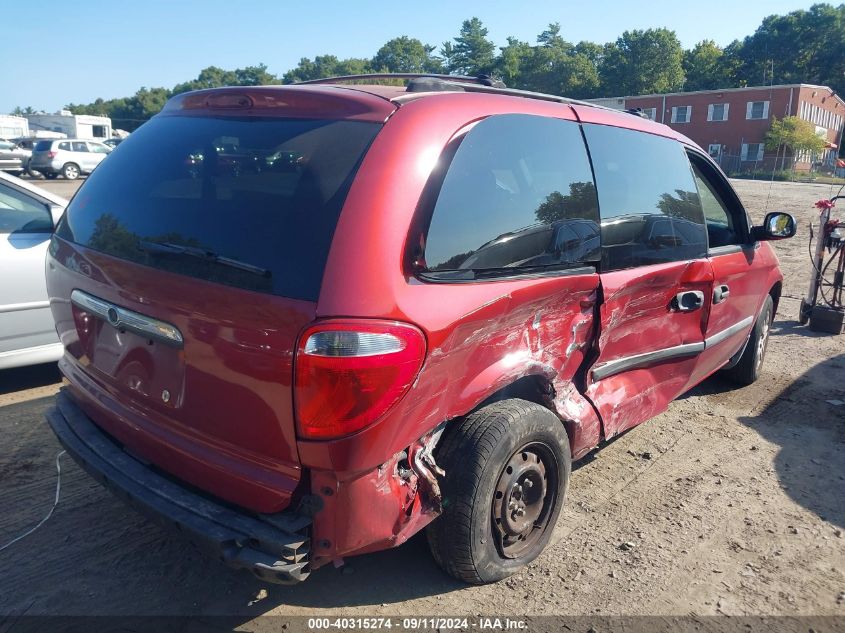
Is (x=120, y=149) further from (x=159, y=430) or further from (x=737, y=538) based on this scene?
(x=737, y=538)

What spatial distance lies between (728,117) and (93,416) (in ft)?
210

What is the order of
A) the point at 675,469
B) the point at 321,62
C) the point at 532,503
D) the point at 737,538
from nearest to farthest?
the point at 532,503 < the point at 737,538 < the point at 675,469 < the point at 321,62

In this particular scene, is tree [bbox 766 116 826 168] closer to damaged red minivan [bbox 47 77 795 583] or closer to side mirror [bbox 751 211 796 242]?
side mirror [bbox 751 211 796 242]

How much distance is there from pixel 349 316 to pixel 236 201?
68 centimetres

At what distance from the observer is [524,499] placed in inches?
114

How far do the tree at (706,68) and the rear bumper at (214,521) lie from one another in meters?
94.0

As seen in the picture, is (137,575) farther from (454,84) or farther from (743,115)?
(743,115)

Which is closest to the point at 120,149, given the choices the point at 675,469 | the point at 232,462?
the point at 232,462

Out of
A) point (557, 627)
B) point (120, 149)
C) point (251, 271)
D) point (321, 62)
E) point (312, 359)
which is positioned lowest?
point (557, 627)

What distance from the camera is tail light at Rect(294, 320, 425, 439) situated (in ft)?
6.66

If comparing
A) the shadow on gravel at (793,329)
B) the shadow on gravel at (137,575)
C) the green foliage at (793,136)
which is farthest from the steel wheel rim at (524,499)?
the green foliage at (793,136)

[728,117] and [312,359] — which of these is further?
[728,117]

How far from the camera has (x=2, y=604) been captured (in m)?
2.60

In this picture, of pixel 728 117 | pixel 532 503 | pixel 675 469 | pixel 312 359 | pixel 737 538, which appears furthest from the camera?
pixel 728 117
